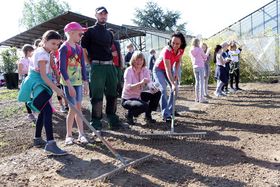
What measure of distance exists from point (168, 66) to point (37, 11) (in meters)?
63.2

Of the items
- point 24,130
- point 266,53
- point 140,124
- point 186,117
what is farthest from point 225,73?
point 266,53

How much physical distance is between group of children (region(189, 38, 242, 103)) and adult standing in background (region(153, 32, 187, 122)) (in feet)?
8.48

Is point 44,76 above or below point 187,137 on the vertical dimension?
above

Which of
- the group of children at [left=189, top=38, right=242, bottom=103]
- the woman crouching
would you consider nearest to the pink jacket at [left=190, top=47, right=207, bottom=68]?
the group of children at [left=189, top=38, right=242, bottom=103]

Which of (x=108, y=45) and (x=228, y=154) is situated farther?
(x=108, y=45)

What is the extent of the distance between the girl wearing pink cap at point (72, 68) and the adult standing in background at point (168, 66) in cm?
170

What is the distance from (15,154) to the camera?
193 inches

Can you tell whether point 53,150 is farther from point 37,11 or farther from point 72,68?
point 37,11

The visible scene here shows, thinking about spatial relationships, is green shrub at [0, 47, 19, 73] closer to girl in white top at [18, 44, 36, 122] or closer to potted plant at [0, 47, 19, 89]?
potted plant at [0, 47, 19, 89]

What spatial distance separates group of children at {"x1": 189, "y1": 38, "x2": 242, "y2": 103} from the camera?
9273 millimetres

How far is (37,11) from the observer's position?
212 ft

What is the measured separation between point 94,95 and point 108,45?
838mm

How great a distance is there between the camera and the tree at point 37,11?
6450 centimetres

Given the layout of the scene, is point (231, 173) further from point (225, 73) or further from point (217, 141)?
point (225, 73)
